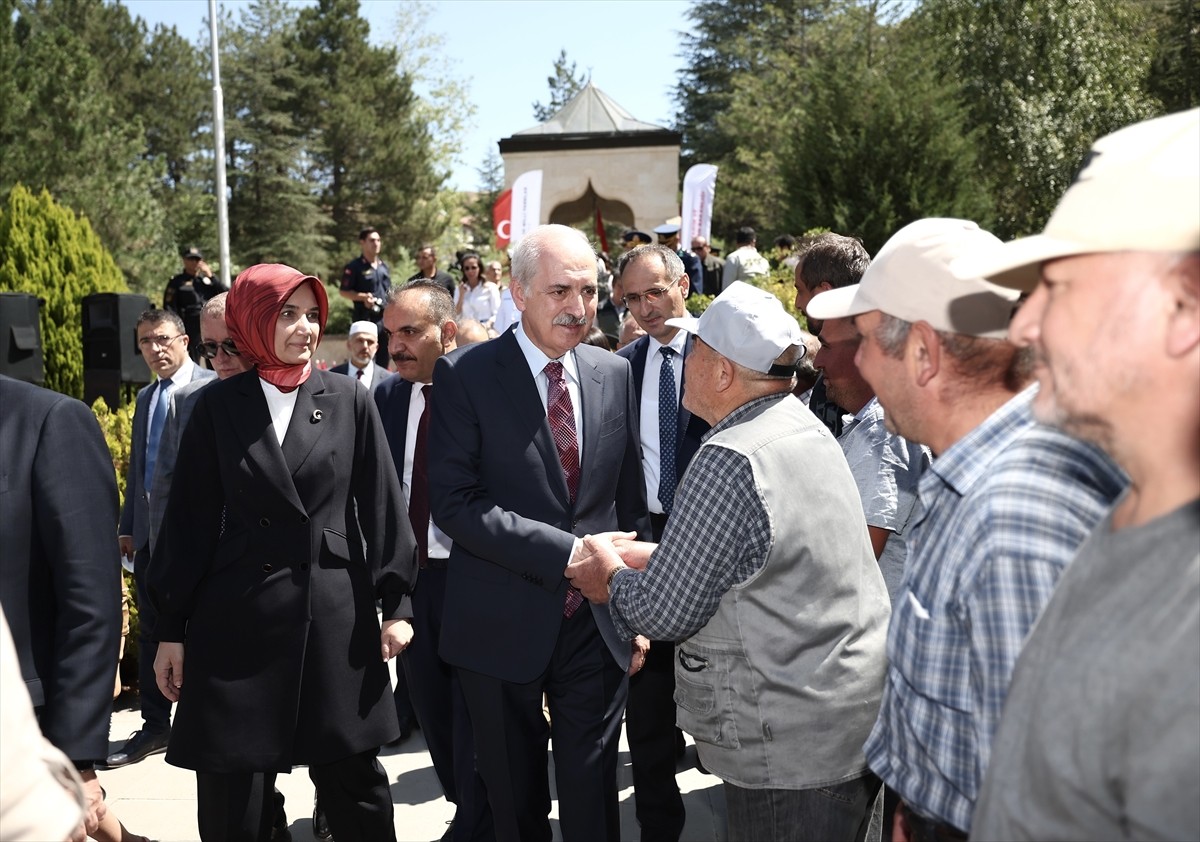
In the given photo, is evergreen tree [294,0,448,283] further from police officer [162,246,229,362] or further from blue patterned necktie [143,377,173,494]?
blue patterned necktie [143,377,173,494]

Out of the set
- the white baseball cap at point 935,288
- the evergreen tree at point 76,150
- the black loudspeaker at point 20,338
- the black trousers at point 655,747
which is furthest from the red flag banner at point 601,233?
the white baseball cap at point 935,288

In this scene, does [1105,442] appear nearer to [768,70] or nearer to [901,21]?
[901,21]

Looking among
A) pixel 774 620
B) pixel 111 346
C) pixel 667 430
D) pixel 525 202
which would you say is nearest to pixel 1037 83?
pixel 525 202

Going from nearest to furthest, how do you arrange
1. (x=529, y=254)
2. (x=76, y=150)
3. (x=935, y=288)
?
(x=935, y=288), (x=529, y=254), (x=76, y=150)

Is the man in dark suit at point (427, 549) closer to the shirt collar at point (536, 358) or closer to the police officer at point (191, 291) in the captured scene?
the shirt collar at point (536, 358)

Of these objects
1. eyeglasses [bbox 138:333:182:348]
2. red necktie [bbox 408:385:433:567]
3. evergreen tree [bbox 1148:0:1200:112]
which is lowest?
red necktie [bbox 408:385:433:567]

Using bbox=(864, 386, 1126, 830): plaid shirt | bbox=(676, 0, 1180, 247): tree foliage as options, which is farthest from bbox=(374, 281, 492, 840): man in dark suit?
bbox=(676, 0, 1180, 247): tree foliage

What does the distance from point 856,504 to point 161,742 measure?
4.47m

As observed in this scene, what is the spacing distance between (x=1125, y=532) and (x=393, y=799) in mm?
4512

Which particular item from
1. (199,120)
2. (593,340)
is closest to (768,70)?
(199,120)

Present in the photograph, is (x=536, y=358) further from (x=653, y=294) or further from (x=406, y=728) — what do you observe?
(x=406, y=728)

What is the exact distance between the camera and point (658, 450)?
5402 mm

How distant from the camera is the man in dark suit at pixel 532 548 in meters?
3.51

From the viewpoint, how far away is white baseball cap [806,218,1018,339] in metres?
2.04
